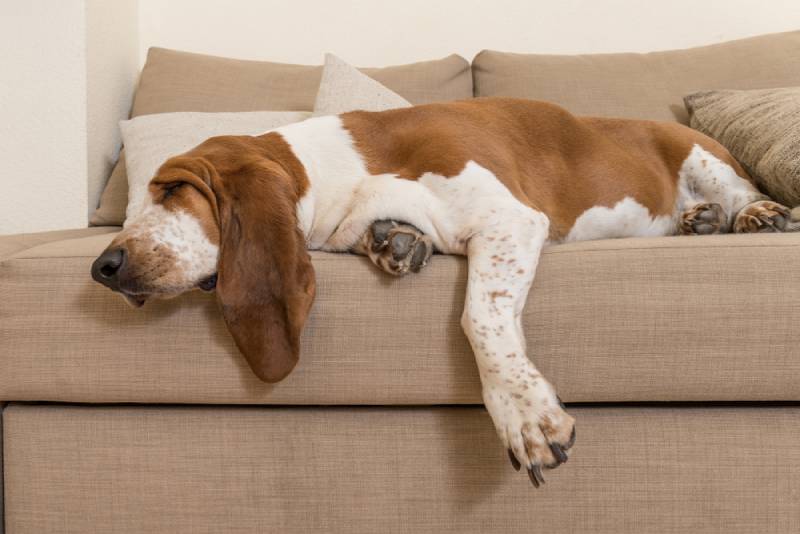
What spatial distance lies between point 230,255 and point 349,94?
1267mm

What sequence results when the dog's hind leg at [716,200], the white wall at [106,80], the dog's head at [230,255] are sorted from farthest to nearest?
the white wall at [106,80] → the dog's hind leg at [716,200] → the dog's head at [230,255]

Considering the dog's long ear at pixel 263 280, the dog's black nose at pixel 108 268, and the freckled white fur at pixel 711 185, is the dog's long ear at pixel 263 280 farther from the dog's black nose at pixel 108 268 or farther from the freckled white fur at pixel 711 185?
the freckled white fur at pixel 711 185

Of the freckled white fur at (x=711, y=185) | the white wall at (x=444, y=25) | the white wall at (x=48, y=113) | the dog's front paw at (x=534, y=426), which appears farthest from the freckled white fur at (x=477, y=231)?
the white wall at (x=444, y=25)

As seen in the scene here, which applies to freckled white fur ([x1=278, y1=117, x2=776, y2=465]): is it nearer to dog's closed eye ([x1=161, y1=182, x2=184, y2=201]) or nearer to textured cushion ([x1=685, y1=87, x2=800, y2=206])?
dog's closed eye ([x1=161, y1=182, x2=184, y2=201])

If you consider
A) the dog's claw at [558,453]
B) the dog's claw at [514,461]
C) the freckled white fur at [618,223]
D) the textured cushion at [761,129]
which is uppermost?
the textured cushion at [761,129]

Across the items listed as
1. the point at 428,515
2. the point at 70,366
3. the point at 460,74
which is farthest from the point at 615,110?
the point at 70,366

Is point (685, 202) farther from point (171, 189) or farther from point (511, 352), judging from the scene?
point (171, 189)

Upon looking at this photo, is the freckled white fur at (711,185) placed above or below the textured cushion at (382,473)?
above

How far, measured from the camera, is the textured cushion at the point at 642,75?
2.84 meters

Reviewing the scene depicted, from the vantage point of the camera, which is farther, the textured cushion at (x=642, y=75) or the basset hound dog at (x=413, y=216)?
the textured cushion at (x=642, y=75)

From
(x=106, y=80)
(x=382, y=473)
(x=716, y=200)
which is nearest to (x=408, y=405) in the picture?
(x=382, y=473)

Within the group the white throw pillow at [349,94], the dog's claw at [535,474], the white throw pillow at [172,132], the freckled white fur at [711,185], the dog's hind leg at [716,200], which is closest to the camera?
the dog's claw at [535,474]

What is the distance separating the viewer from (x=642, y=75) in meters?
2.93

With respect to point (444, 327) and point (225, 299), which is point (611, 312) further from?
point (225, 299)
